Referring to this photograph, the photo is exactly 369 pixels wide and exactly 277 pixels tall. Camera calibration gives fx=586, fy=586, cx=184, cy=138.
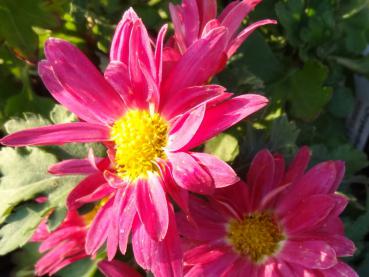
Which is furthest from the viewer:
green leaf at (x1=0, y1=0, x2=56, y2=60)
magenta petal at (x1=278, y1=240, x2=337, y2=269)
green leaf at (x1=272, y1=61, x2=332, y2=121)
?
green leaf at (x1=272, y1=61, x2=332, y2=121)

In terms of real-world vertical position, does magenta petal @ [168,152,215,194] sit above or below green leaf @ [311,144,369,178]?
above

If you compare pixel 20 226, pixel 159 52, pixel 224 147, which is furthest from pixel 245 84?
pixel 20 226

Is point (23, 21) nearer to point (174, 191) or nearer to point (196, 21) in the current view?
point (196, 21)

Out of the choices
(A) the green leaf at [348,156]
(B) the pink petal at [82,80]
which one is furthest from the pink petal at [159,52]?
(A) the green leaf at [348,156]

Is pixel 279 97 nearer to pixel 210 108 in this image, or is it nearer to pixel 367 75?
pixel 367 75

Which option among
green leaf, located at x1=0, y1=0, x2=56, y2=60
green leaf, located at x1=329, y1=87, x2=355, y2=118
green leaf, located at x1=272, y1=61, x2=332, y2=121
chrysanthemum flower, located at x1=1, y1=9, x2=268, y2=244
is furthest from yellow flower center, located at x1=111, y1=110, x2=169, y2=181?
green leaf, located at x1=329, y1=87, x2=355, y2=118

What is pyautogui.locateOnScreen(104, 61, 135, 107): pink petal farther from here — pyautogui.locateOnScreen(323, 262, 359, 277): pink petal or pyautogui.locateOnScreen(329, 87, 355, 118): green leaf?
pyautogui.locateOnScreen(329, 87, 355, 118): green leaf
